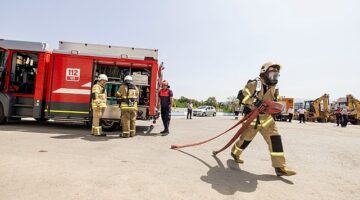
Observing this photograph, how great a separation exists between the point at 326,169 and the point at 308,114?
2872 centimetres

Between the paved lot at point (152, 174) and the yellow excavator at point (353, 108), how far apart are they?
25553 mm

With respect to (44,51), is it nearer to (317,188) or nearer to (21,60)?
(21,60)

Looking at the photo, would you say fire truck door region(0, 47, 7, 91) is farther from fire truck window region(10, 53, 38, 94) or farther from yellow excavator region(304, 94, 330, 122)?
yellow excavator region(304, 94, 330, 122)

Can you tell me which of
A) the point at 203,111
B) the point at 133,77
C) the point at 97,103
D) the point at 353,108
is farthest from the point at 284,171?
the point at 203,111

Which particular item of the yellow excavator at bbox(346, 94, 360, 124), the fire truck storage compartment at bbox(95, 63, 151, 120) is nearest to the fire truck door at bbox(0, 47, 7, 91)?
the fire truck storage compartment at bbox(95, 63, 151, 120)

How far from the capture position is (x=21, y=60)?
10.2 metres

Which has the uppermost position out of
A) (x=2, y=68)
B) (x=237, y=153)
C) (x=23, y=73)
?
(x=2, y=68)

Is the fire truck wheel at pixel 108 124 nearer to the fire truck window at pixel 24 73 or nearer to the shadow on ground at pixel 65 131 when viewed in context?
the shadow on ground at pixel 65 131

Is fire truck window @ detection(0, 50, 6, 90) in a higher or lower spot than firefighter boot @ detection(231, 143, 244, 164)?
higher

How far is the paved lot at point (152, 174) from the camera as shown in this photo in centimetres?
371

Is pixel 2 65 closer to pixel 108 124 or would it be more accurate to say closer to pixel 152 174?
pixel 108 124

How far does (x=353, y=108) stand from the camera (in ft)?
96.9

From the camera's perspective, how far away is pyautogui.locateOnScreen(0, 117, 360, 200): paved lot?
3707 mm

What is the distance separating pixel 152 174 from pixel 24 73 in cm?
789
